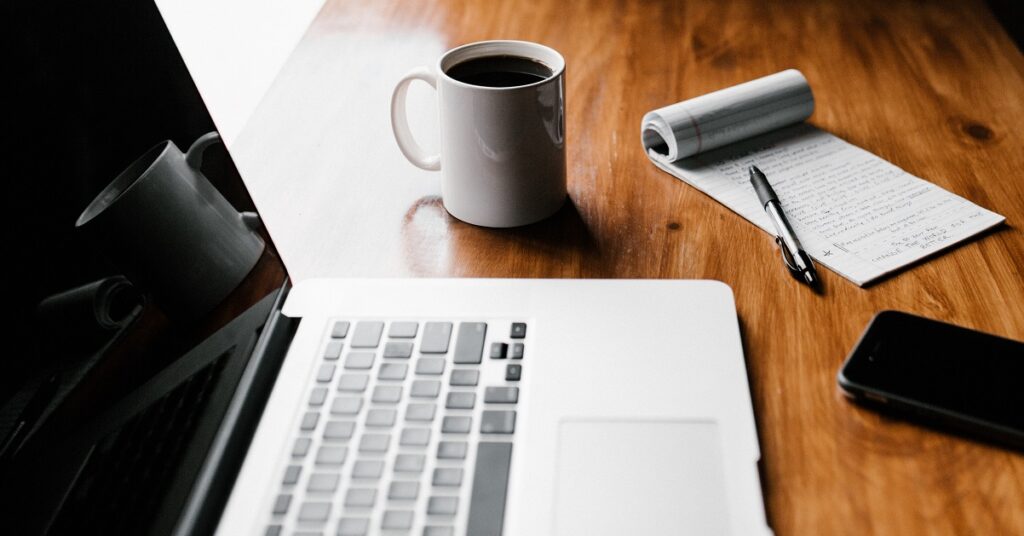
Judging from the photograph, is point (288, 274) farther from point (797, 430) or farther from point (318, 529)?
point (797, 430)

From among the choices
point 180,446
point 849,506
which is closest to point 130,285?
point 180,446

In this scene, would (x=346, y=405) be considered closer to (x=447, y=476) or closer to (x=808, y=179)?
(x=447, y=476)

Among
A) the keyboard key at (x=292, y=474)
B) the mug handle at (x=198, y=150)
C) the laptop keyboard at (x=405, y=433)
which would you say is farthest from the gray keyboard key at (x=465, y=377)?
the mug handle at (x=198, y=150)

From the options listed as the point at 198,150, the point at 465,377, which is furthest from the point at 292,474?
the point at 198,150

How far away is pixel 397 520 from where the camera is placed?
16.5 inches

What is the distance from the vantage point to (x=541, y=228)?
688 mm

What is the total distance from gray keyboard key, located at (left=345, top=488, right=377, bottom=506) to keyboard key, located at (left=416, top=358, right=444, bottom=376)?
95 millimetres

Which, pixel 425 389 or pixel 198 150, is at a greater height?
pixel 198 150

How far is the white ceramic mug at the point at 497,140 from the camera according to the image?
24.3 inches

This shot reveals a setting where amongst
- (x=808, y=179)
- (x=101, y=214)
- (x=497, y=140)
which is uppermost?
(x=101, y=214)

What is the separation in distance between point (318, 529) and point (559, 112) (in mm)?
376

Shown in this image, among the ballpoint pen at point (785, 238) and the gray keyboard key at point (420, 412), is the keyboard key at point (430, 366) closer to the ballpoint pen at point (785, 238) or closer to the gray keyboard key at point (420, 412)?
the gray keyboard key at point (420, 412)

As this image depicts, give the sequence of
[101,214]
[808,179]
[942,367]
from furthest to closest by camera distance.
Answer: [808,179], [942,367], [101,214]

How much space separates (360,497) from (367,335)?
0.44 feet
